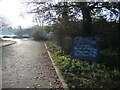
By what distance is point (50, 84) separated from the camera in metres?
5.66

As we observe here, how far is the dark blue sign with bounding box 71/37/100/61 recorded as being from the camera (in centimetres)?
621

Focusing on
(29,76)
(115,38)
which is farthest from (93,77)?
(115,38)

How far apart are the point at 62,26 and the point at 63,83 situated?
8.08 meters

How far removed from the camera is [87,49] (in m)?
6.38

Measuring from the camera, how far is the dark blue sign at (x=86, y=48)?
6207 mm

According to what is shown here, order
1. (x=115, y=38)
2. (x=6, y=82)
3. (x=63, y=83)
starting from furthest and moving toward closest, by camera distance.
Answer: (x=115, y=38) < (x=6, y=82) < (x=63, y=83)

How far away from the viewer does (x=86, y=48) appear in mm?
6414

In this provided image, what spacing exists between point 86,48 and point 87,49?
2.6 inches

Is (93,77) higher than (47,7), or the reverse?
(47,7)

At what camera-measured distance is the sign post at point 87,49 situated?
20.3 feet

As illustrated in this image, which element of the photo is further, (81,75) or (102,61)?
(102,61)

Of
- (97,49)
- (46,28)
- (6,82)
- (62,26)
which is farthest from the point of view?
(46,28)

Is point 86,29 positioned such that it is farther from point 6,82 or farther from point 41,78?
point 6,82

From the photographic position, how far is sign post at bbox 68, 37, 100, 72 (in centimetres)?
620
